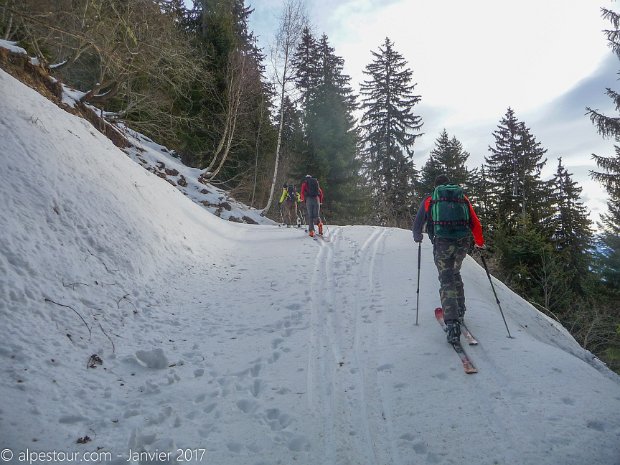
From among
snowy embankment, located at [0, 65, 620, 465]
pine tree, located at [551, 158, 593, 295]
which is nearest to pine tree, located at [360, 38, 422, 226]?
pine tree, located at [551, 158, 593, 295]

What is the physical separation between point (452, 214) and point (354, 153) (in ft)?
68.1

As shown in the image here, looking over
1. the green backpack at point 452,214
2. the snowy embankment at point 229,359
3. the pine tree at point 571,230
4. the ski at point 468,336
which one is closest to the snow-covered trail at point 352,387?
the snowy embankment at point 229,359

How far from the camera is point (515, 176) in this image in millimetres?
28734

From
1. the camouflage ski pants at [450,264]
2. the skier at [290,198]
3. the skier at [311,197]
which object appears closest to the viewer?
the camouflage ski pants at [450,264]

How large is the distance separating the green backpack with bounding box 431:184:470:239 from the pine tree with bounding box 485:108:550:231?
77.5 ft

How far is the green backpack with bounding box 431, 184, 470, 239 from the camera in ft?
16.6

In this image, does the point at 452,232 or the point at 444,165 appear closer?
the point at 452,232

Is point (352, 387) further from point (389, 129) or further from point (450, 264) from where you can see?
point (389, 129)

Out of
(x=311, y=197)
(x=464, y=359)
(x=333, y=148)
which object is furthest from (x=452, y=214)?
(x=333, y=148)

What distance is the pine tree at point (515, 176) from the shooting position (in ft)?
88.6

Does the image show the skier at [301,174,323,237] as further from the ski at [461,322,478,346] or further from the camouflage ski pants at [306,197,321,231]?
the ski at [461,322,478,346]

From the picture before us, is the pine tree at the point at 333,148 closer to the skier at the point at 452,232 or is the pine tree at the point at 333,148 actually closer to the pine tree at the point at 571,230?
the pine tree at the point at 571,230

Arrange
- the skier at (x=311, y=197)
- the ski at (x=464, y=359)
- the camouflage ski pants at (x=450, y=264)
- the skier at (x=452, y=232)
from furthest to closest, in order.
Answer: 1. the skier at (x=311, y=197)
2. the skier at (x=452, y=232)
3. the camouflage ski pants at (x=450, y=264)
4. the ski at (x=464, y=359)

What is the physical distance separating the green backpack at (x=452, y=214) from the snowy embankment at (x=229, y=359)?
144 cm
